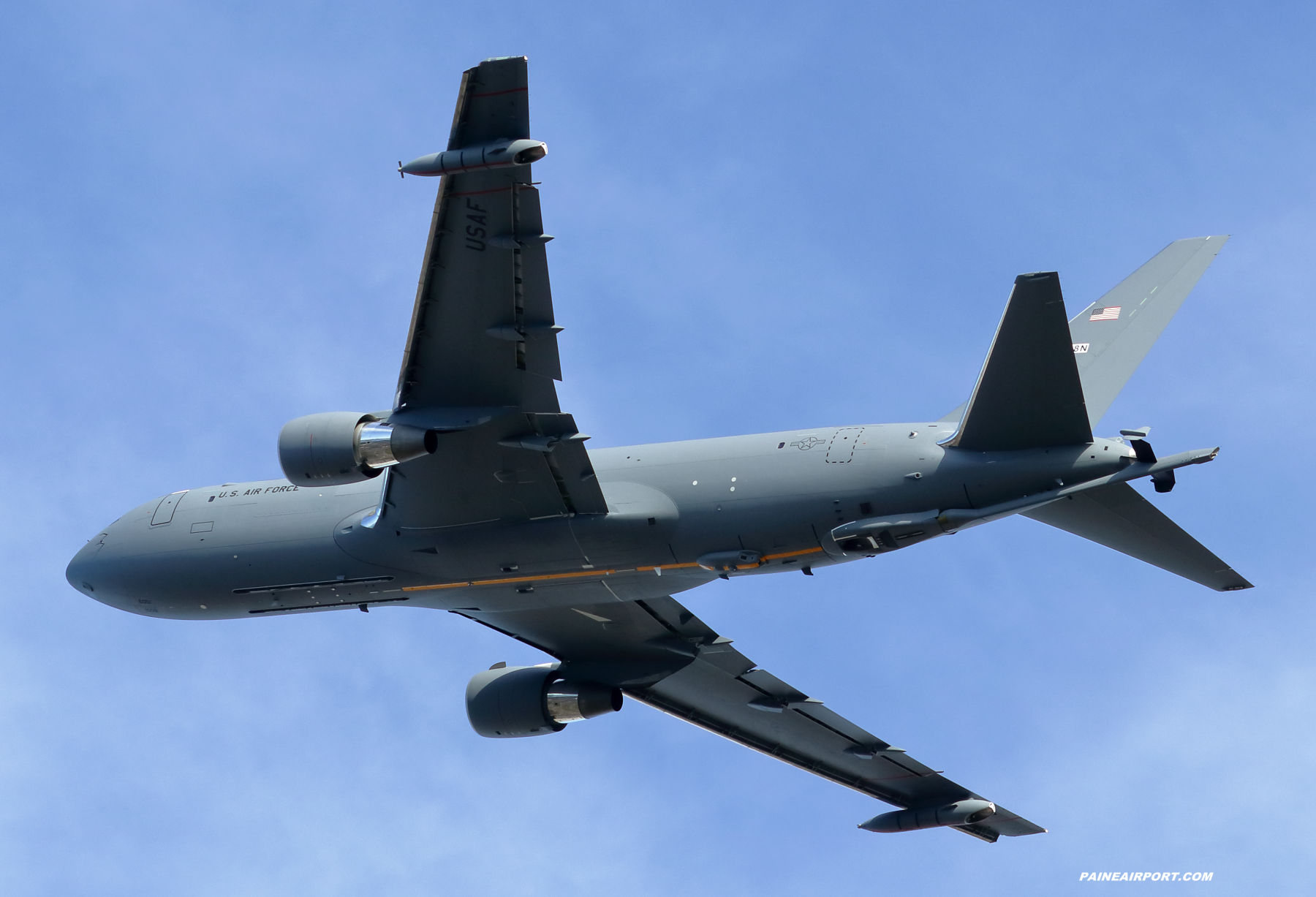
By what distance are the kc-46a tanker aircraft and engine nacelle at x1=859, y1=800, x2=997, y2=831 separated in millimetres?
4592

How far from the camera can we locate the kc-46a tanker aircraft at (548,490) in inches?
846

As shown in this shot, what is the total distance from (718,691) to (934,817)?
16.4 ft

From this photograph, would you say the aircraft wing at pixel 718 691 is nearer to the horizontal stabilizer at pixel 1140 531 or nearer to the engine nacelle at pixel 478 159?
the horizontal stabilizer at pixel 1140 531

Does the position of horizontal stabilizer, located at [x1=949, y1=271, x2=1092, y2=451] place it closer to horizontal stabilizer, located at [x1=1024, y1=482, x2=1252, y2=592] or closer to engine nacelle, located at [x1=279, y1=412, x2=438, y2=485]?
horizontal stabilizer, located at [x1=1024, y1=482, x2=1252, y2=592]

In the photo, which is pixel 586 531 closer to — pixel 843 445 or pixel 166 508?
pixel 843 445

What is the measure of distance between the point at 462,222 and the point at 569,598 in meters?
7.45

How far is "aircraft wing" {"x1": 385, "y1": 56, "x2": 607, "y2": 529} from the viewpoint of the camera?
2072cm

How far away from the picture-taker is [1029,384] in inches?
848

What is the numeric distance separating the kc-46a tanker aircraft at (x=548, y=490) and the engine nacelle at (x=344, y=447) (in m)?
0.04

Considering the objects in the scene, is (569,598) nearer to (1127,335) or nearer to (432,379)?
(432,379)

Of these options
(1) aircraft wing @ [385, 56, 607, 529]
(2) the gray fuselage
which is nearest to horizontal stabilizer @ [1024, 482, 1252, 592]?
(2) the gray fuselage

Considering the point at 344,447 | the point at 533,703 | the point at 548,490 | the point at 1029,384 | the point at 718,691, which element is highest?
the point at 344,447

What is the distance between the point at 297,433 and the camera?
2339 centimetres

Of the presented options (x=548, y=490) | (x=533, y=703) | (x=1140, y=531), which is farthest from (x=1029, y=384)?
→ (x=533, y=703)
